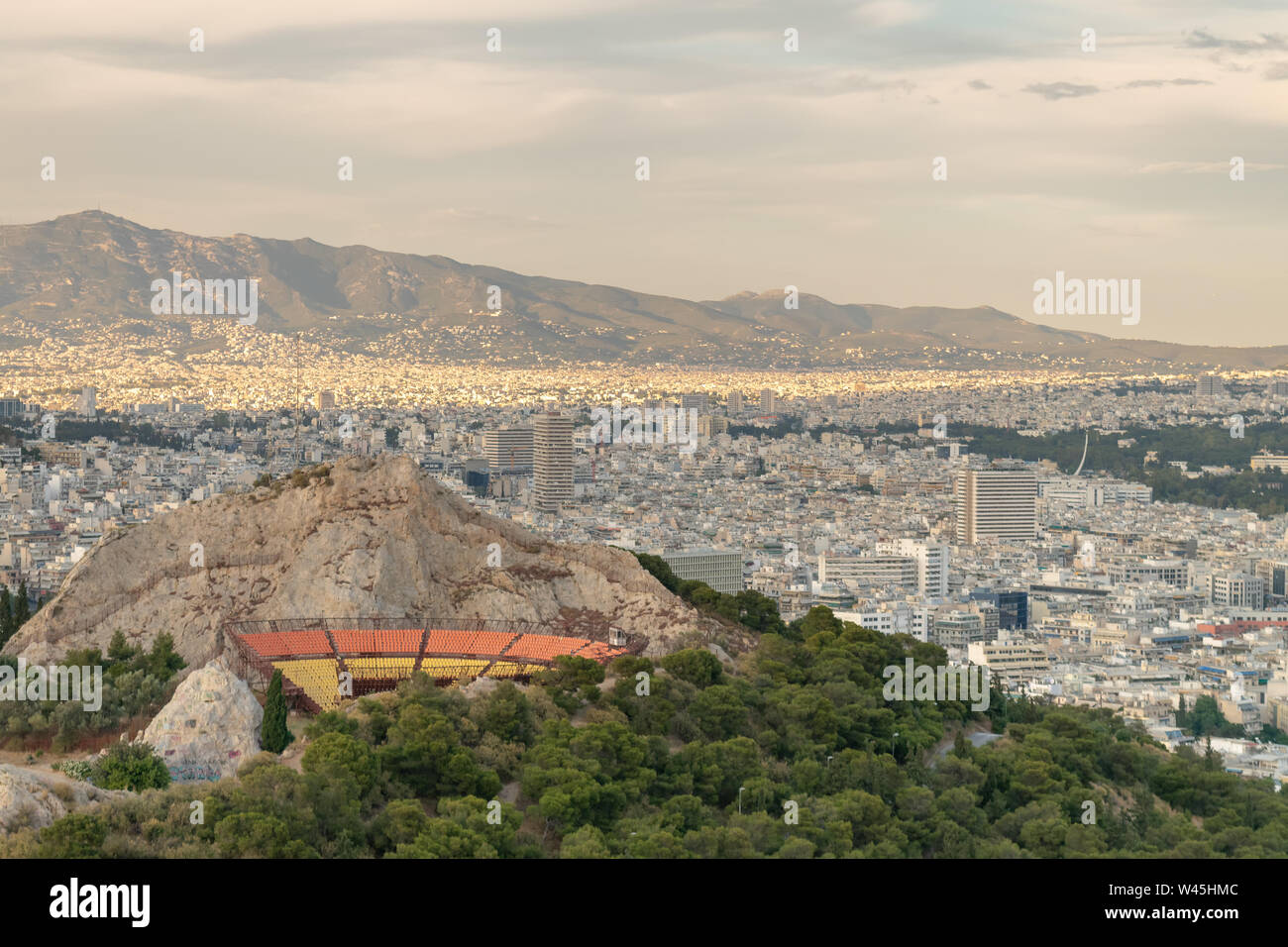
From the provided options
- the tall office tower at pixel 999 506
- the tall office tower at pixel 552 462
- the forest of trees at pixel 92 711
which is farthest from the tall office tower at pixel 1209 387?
the forest of trees at pixel 92 711

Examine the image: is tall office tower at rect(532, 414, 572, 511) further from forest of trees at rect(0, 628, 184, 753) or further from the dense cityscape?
forest of trees at rect(0, 628, 184, 753)

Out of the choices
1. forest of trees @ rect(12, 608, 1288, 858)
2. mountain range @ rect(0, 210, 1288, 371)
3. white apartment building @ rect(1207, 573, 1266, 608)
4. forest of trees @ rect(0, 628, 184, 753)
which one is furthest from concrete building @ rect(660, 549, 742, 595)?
mountain range @ rect(0, 210, 1288, 371)

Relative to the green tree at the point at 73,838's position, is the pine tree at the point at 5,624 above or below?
below

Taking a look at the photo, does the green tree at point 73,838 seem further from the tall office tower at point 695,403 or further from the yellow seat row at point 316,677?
the tall office tower at point 695,403

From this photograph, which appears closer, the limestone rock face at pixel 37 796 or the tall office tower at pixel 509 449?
the limestone rock face at pixel 37 796

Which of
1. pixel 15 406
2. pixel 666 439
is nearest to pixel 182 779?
pixel 15 406

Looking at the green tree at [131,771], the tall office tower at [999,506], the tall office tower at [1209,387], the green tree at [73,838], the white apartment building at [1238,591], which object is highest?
the tall office tower at [1209,387]
